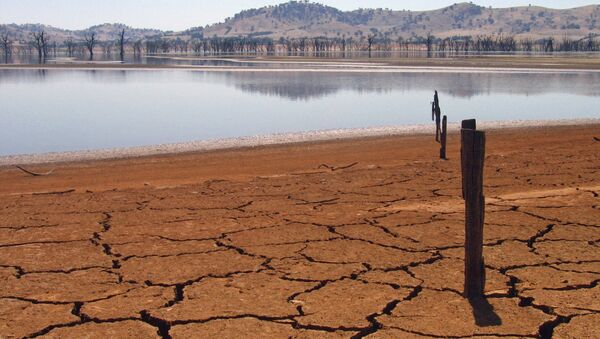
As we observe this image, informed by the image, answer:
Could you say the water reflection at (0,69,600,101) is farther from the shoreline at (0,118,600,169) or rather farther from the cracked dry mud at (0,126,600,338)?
the cracked dry mud at (0,126,600,338)

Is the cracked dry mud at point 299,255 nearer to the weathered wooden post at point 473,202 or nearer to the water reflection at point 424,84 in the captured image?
the weathered wooden post at point 473,202

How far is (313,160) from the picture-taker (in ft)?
43.1

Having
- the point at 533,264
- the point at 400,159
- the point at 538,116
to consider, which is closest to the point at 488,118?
the point at 538,116

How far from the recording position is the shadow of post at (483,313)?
4.75 meters

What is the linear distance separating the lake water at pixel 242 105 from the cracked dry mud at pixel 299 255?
26.3 feet

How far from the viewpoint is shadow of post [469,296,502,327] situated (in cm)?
475

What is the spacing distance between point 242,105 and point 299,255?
2015 cm

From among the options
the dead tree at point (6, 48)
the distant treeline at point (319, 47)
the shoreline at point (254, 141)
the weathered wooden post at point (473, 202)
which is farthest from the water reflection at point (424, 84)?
the distant treeline at point (319, 47)

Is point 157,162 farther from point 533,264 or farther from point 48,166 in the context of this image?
point 533,264

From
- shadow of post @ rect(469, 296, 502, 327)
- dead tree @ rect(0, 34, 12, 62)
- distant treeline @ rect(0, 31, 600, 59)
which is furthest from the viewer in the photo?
distant treeline @ rect(0, 31, 600, 59)

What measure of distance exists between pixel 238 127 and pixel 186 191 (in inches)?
406

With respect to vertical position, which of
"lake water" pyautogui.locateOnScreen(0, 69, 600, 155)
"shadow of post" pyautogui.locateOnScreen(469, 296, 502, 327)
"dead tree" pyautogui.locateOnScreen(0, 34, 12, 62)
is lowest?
"shadow of post" pyautogui.locateOnScreen(469, 296, 502, 327)

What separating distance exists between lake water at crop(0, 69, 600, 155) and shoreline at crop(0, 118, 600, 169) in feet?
4.48

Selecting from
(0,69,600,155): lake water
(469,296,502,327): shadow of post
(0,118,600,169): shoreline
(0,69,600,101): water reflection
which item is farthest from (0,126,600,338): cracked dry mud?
(0,69,600,101): water reflection
